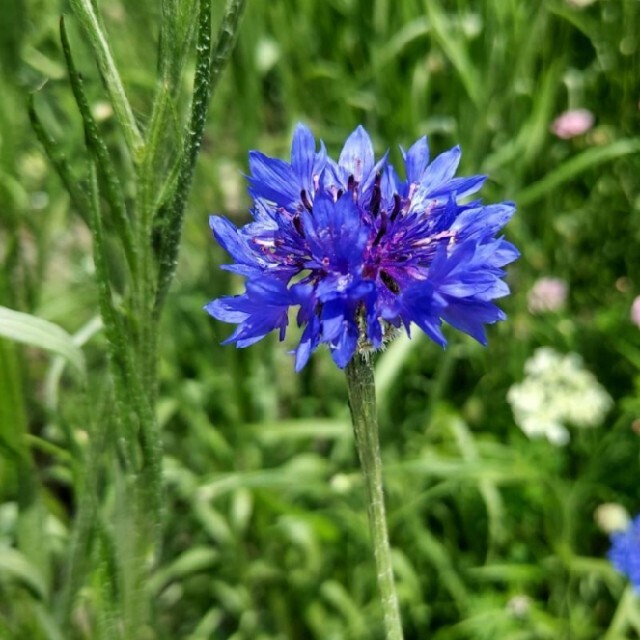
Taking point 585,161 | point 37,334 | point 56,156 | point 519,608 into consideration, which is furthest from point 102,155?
point 519,608

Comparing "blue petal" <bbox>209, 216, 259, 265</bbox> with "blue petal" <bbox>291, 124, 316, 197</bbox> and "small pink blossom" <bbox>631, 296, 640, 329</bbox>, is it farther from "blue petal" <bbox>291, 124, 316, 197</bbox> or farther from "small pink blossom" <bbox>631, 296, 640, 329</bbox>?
"small pink blossom" <bbox>631, 296, 640, 329</bbox>

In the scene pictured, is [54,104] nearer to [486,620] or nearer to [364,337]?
[364,337]

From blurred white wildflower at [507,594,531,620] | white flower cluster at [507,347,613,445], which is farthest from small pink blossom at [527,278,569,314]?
blurred white wildflower at [507,594,531,620]

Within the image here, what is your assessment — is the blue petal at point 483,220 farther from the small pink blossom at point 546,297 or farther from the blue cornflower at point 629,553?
the small pink blossom at point 546,297

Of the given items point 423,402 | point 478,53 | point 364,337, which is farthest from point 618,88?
point 364,337

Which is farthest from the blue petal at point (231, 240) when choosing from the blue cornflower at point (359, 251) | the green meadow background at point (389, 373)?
the green meadow background at point (389, 373)

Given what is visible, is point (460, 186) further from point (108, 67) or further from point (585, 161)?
point (585, 161)
